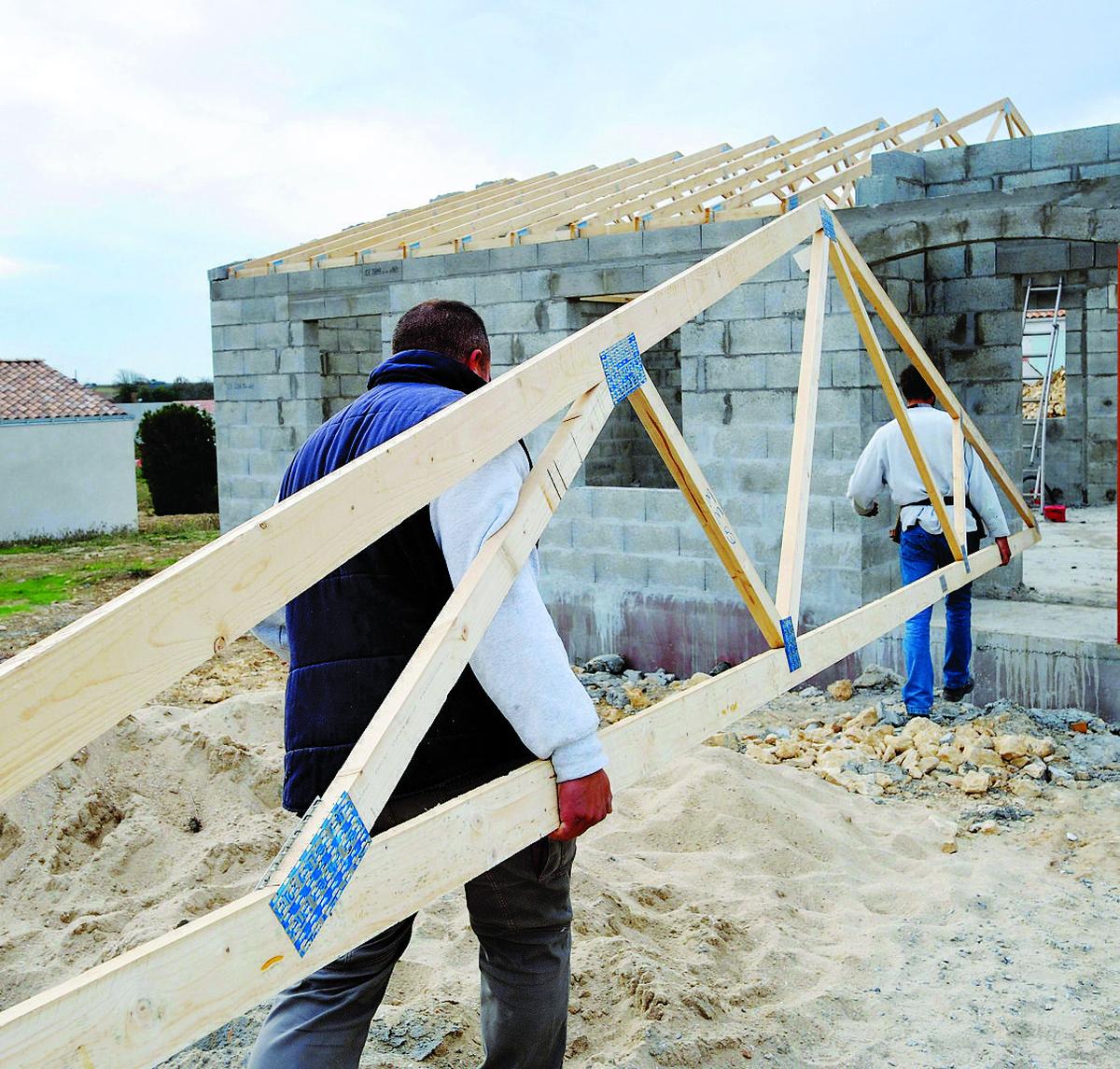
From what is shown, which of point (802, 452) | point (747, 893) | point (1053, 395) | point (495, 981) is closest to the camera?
point (495, 981)

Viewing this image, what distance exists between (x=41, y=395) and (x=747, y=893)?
2071 centimetres

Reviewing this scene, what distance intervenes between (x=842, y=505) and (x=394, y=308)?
353cm

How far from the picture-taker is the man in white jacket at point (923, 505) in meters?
5.40

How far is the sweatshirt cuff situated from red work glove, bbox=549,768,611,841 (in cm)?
1

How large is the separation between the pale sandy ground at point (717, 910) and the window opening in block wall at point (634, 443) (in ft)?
15.0

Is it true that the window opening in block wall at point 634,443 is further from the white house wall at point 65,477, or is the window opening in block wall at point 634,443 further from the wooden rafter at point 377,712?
the white house wall at point 65,477

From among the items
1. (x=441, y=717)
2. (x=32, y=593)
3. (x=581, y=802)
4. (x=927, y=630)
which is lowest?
(x=32, y=593)

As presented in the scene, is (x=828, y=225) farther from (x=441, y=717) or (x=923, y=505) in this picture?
(x=441, y=717)

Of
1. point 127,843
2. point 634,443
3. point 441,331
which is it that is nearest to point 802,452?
point 441,331

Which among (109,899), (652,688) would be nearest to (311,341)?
(652,688)

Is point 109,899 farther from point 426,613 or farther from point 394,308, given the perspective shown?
point 394,308

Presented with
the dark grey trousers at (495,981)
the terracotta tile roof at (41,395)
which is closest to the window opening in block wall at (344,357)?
the dark grey trousers at (495,981)

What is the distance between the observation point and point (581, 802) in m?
2.12

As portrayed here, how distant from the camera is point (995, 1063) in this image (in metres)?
2.99
